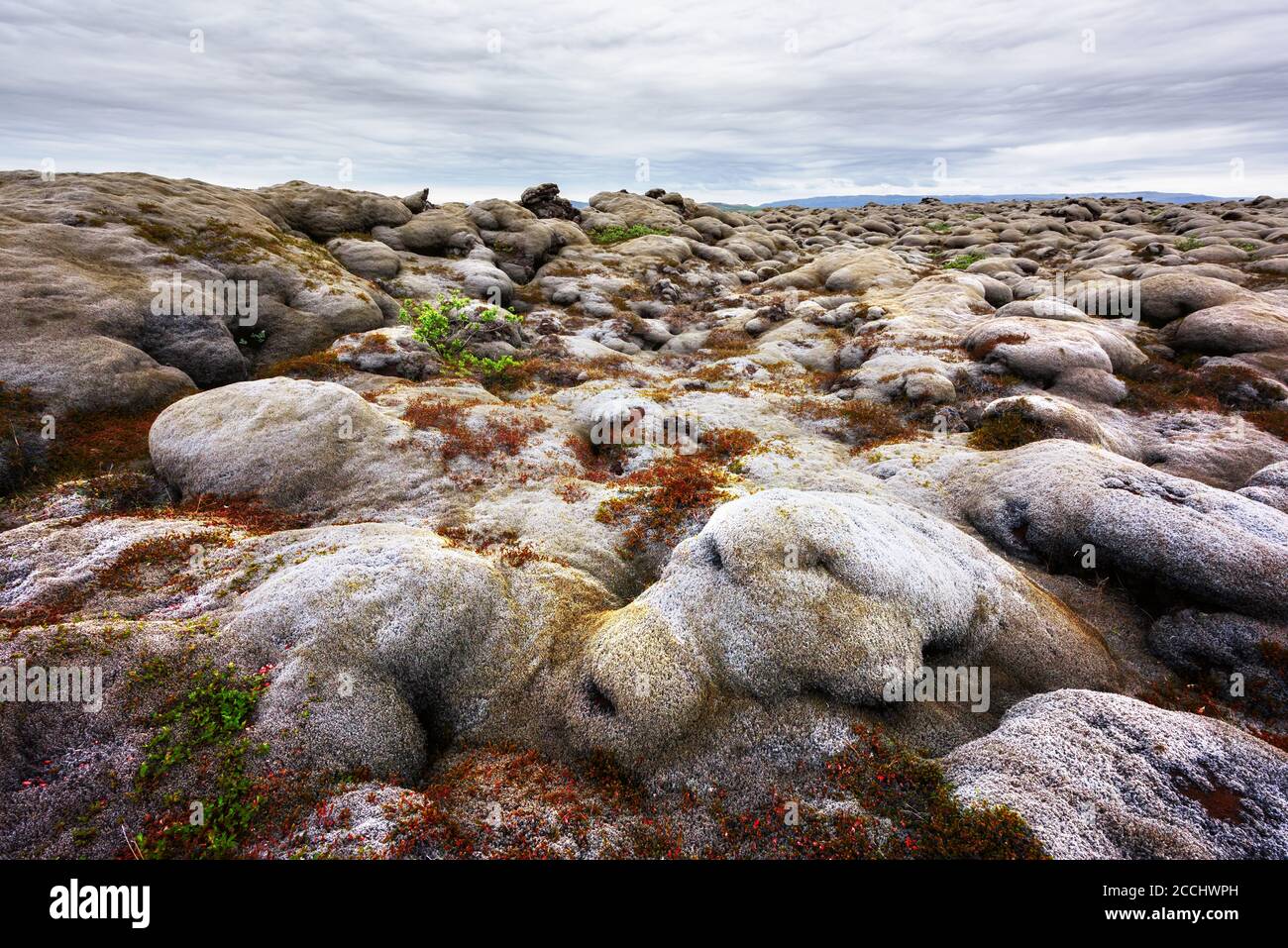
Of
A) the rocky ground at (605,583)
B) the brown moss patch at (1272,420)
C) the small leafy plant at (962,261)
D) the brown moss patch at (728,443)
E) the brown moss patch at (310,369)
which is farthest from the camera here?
the small leafy plant at (962,261)

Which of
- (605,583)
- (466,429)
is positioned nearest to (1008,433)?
(605,583)

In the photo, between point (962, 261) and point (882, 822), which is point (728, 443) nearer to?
point (882, 822)

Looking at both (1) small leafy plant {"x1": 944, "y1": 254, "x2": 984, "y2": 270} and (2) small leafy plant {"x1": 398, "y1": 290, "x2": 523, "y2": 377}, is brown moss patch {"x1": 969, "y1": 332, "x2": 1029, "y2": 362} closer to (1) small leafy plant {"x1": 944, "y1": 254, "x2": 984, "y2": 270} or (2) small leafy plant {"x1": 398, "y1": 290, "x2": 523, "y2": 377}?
(2) small leafy plant {"x1": 398, "y1": 290, "x2": 523, "y2": 377}

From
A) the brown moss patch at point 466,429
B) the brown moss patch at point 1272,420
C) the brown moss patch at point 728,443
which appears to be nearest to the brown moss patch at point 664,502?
the brown moss patch at point 728,443

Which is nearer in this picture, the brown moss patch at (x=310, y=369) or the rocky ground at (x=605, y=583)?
the rocky ground at (x=605, y=583)

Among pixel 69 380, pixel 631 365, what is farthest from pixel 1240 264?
pixel 69 380

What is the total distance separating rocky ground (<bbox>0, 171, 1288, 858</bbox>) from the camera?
10.8m

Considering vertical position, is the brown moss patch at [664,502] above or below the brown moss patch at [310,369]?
below

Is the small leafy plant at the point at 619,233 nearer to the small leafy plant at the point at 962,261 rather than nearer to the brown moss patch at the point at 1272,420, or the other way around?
the small leafy plant at the point at 962,261

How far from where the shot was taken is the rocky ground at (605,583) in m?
10.8

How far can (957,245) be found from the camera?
101188 mm

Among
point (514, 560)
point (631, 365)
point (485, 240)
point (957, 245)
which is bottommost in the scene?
point (514, 560)

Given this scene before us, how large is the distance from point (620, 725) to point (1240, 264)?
94632mm
